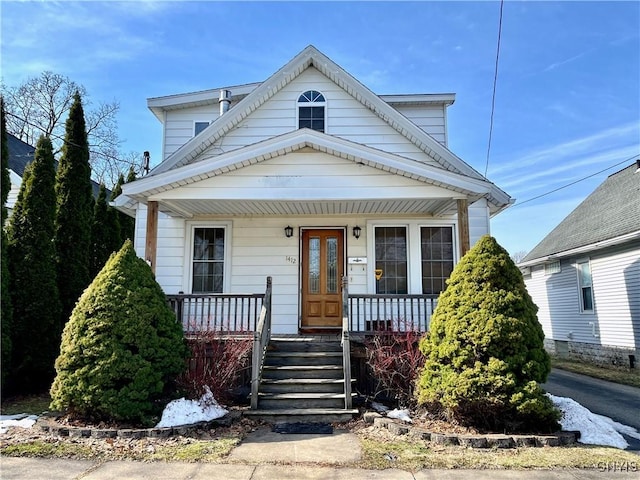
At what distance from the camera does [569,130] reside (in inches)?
731

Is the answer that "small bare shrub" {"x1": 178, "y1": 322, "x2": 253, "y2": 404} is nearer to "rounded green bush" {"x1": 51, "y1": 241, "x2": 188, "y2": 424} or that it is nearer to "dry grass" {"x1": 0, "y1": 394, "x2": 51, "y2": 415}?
"rounded green bush" {"x1": 51, "y1": 241, "x2": 188, "y2": 424}

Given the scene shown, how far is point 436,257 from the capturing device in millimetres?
9914

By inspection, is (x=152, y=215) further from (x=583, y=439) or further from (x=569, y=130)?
(x=569, y=130)

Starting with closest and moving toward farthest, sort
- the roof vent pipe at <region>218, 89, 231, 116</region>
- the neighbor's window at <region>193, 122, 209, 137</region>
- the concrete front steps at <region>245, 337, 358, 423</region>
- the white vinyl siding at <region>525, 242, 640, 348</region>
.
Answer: the concrete front steps at <region>245, 337, 358, 423</region>, the roof vent pipe at <region>218, 89, 231, 116</region>, the neighbor's window at <region>193, 122, 209, 137</region>, the white vinyl siding at <region>525, 242, 640, 348</region>

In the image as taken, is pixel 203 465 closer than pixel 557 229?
Yes

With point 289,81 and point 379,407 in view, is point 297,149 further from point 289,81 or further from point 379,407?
point 379,407

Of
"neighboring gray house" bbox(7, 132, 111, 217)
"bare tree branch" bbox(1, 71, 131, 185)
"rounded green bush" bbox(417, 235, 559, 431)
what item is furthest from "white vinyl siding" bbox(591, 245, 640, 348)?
"bare tree branch" bbox(1, 71, 131, 185)

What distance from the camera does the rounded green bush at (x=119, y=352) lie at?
5727mm

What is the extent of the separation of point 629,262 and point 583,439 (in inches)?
345

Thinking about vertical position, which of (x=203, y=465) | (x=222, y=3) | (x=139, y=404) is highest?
Answer: (x=222, y=3)

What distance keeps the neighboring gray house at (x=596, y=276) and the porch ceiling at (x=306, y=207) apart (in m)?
6.34

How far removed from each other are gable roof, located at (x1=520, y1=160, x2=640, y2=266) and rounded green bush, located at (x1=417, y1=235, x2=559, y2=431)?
25.3 feet

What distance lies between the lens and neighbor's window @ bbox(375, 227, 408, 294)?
389 inches

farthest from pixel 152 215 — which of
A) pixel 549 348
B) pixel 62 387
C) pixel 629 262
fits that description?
pixel 549 348
